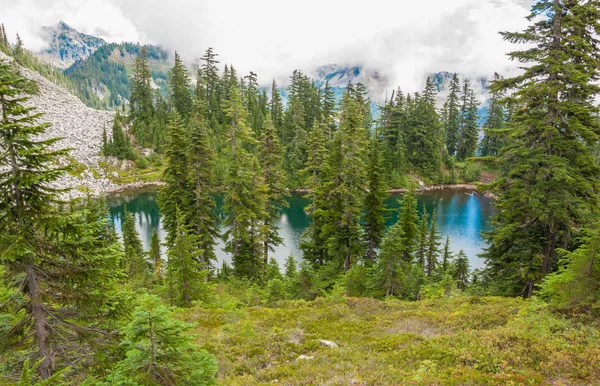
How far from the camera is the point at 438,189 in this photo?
242ft

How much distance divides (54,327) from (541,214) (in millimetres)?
16827

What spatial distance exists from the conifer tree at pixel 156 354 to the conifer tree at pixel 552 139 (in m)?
14.5

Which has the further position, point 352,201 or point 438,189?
point 438,189

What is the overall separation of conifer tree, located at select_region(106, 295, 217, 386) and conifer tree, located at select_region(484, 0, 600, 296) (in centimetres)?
1452

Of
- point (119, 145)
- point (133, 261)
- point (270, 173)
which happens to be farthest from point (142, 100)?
point (270, 173)

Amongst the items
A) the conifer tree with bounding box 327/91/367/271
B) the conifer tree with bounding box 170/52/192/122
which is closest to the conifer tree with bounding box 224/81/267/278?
the conifer tree with bounding box 327/91/367/271

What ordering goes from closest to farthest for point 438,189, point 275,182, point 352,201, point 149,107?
point 352,201, point 275,182, point 438,189, point 149,107

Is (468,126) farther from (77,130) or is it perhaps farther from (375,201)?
(77,130)

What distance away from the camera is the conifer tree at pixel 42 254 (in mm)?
5996

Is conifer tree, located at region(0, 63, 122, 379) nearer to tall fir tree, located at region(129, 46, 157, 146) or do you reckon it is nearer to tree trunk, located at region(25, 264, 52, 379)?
tree trunk, located at region(25, 264, 52, 379)

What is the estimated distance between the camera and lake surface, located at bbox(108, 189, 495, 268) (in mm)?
41656

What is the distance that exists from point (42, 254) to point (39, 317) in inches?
47.2

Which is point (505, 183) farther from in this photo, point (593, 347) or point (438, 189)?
point (438, 189)

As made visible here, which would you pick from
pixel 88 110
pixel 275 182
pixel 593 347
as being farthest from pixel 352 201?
pixel 88 110
